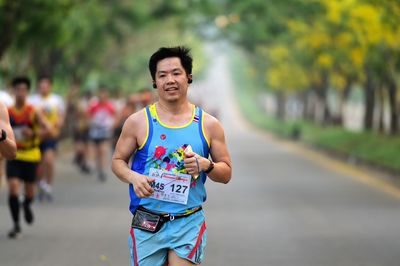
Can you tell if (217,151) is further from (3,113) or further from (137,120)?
(3,113)

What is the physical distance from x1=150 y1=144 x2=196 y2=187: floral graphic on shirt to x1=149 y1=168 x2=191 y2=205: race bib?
2 cm

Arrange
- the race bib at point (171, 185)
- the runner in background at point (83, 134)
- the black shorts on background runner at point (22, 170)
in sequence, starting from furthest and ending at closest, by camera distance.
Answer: the runner in background at point (83, 134) → the black shorts on background runner at point (22, 170) → the race bib at point (171, 185)

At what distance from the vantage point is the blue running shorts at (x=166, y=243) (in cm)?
603

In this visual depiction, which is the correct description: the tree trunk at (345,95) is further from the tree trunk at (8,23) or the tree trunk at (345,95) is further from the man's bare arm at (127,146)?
the man's bare arm at (127,146)

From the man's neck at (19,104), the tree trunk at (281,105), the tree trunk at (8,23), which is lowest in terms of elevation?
the tree trunk at (281,105)

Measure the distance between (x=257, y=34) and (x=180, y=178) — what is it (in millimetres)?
40155

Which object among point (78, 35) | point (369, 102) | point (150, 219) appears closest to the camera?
point (150, 219)

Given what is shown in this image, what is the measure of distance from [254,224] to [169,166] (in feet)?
24.4

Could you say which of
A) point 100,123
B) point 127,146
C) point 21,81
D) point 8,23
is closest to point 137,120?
point 127,146

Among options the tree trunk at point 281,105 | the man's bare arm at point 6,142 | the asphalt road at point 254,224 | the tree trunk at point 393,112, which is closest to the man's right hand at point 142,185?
the man's bare arm at point 6,142

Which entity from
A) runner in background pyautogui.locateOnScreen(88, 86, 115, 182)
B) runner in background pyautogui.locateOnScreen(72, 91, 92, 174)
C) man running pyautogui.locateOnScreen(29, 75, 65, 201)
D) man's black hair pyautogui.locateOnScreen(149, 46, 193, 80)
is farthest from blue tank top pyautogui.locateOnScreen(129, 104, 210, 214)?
runner in background pyautogui.locateOnScreen(72, 91, 92, 174)

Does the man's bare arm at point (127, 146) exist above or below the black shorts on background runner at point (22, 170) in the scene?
above

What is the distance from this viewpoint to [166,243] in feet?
19.8

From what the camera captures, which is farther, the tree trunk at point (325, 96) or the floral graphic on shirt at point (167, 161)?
the tree trunk at point (325, 96)
